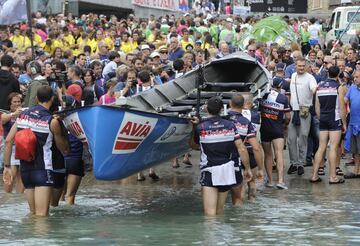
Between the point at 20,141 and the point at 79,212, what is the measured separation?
171 centimetres

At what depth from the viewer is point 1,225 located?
40.5 feet

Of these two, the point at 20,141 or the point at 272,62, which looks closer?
the point at 20,141

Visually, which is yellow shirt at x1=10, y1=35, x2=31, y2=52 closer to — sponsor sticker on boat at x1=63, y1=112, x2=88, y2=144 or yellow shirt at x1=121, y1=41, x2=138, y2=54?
yellow shirt at x1=121, y1=41, x2=138, y2=54

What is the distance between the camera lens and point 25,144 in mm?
12141

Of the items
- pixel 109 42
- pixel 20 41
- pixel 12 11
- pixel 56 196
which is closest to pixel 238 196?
pixel 56 196

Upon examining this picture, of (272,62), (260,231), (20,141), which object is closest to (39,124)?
(20,141)

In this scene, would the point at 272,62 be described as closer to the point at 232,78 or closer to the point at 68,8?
the point at 232,78

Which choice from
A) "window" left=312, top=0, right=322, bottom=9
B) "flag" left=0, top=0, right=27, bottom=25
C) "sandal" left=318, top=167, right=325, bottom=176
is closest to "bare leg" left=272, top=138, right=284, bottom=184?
"sandal" left=318, top=167, right=325, bottom=176

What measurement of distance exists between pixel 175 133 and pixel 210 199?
1460mm

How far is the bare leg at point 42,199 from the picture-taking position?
40.5 feet

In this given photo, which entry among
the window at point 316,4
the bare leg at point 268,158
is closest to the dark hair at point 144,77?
the bare leg at point 268,158

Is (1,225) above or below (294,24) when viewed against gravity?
below

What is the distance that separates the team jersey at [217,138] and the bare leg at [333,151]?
383cm

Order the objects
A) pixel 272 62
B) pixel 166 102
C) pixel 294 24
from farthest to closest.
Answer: pixel 294 24, pixel 272 62, pixel 166 102
